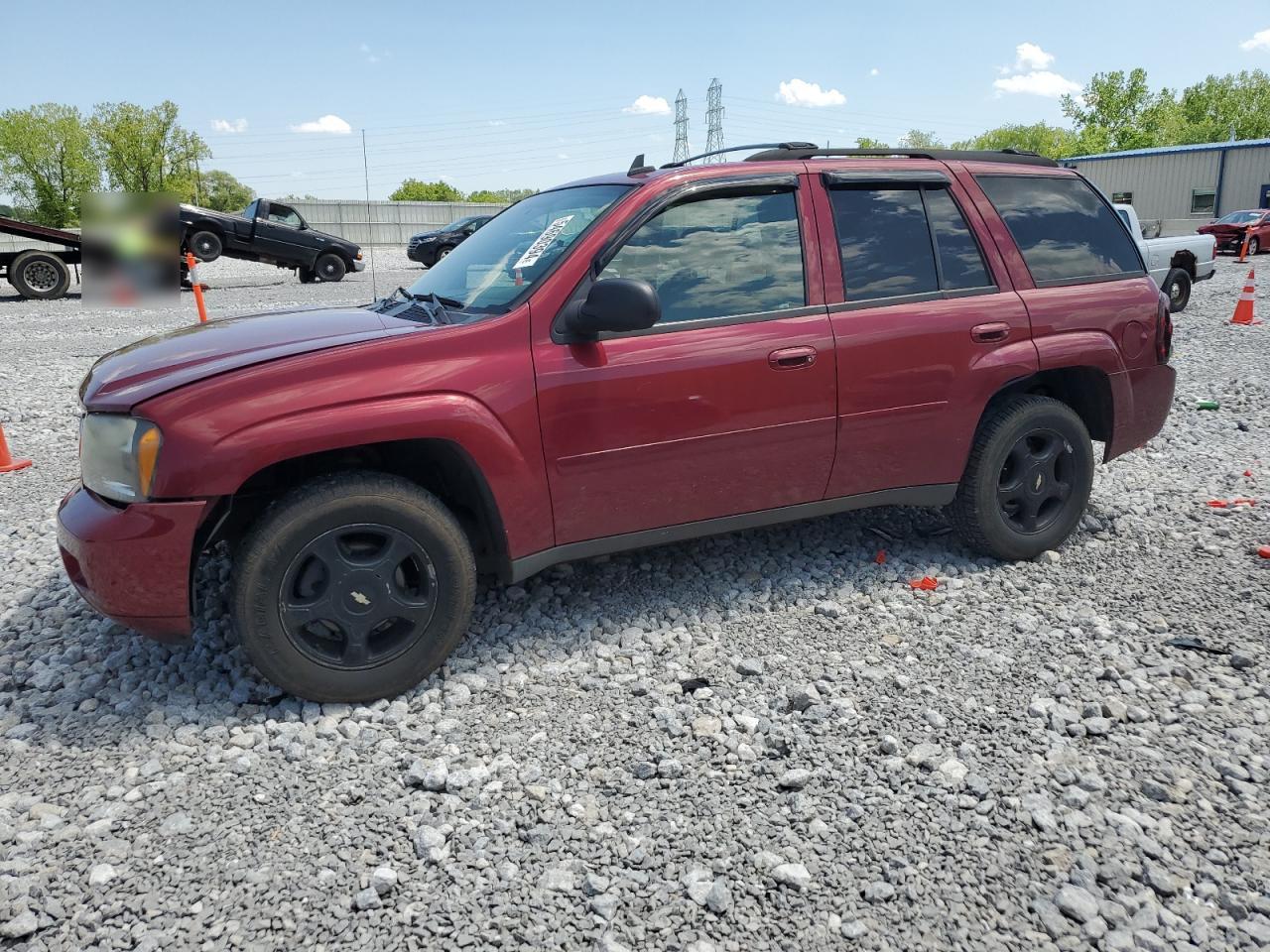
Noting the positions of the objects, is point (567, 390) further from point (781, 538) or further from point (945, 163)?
point (945, 163)

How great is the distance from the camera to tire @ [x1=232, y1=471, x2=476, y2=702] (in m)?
3.04

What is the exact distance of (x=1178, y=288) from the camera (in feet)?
46.5

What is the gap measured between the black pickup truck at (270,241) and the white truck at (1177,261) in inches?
637

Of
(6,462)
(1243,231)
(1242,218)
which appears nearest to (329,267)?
(6,462)

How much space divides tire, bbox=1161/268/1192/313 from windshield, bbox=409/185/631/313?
42.2ft

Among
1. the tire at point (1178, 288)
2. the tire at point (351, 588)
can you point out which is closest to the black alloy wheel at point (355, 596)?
the tire at point (351, 588)

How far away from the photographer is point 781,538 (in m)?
4.72

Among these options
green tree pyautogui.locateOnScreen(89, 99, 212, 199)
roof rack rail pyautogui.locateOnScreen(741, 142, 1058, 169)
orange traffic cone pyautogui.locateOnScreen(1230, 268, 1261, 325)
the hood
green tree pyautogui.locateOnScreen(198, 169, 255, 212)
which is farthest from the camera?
green tree pyautogui.locateOnScreen(198, 169, 255, 212)

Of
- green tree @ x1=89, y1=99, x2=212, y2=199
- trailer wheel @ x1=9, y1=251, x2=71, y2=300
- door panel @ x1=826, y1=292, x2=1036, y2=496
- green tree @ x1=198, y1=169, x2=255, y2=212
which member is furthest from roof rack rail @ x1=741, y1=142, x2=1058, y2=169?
green tree @ x1=198, y1=169, x2=255, y2=212

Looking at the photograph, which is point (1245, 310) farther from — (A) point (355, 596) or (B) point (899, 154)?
(A) point (355, 596)

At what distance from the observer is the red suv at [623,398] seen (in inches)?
119

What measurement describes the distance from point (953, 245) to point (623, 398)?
71.5 inches

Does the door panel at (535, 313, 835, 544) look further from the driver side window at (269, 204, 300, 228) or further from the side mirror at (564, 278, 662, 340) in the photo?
the driver side window at (269, 204, 300, 228)

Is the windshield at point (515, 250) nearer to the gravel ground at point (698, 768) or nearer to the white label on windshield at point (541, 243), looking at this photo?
the white label on windshield at point (541, 243)
